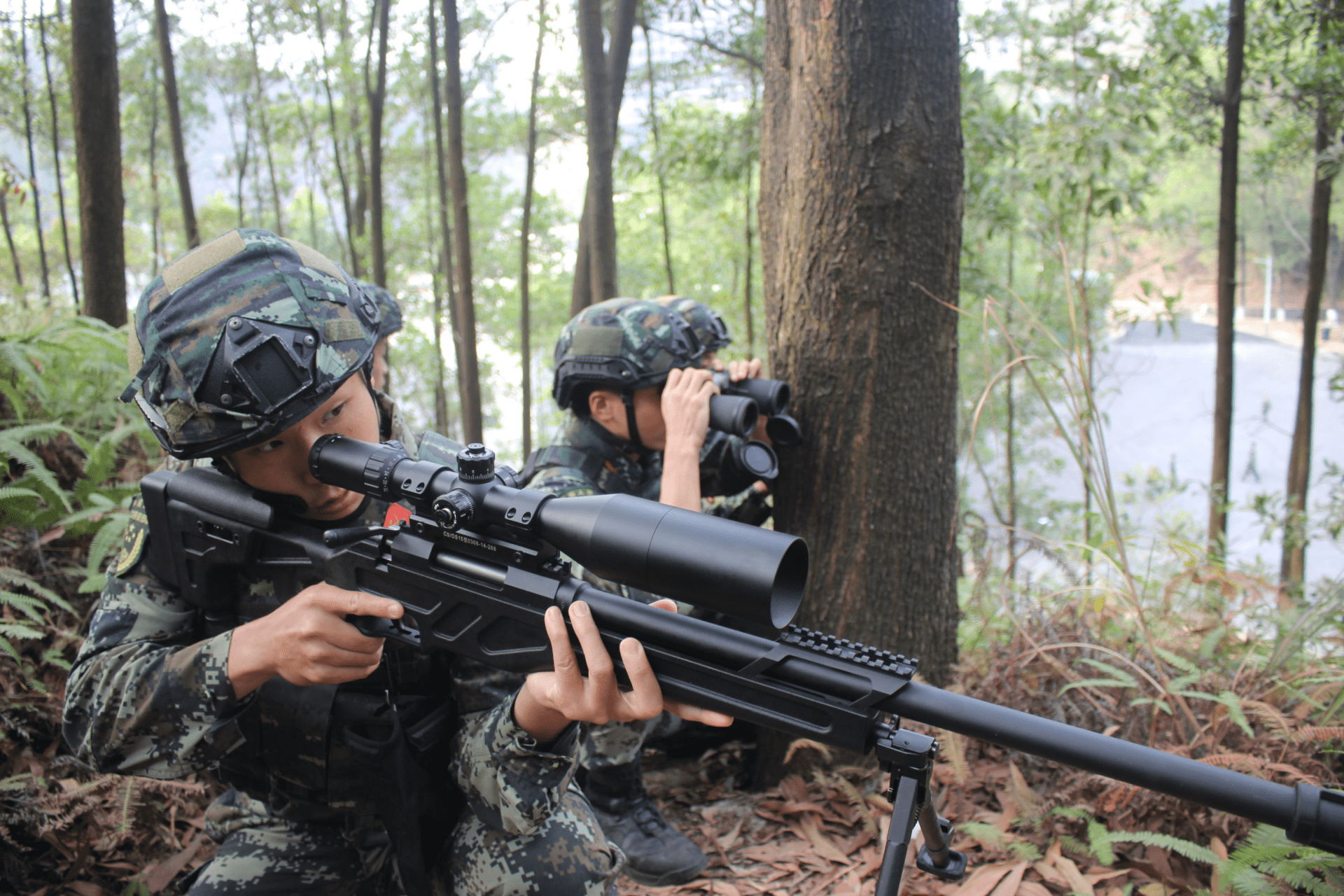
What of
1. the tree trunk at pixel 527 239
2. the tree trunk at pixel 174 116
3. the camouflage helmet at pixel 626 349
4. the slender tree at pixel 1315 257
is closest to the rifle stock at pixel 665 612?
the camouflage helmet at pixel 626 349

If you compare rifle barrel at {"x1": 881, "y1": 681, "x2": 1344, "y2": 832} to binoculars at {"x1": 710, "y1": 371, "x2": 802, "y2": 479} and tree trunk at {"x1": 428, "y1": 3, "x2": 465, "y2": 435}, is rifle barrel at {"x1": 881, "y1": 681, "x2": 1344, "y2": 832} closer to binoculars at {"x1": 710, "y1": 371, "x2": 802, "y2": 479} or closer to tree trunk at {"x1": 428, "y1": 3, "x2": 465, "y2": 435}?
binoculars at {"x1": 710, "y1": 371, "x2": 802, "y2": 479}

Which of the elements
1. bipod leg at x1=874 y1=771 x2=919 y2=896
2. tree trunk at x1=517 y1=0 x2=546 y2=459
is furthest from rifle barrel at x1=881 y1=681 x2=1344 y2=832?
Answer: tree trunk at x1=517 y1=0 x2=546 y2=459

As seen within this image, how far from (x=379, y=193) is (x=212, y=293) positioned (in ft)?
34.1

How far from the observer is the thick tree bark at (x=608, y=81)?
6438mm

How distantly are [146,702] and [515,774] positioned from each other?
2.99 ft

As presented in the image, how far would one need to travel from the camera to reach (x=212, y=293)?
1.83m

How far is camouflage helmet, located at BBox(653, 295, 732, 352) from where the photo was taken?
393 centimetres

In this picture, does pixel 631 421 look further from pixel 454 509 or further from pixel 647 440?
pixel 454 509

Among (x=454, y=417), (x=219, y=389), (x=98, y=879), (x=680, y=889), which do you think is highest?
(x=219, y=389)

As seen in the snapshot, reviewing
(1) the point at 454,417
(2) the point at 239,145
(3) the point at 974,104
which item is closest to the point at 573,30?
(3) the point at 974,104

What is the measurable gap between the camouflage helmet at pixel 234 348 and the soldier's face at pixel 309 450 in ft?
0.20

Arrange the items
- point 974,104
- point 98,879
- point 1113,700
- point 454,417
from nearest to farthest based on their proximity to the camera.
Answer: point 98,879 → point 1113,700 → point 974,104 → point 454,417

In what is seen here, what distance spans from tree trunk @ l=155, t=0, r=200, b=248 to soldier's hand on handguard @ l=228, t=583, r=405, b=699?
10.3 meters

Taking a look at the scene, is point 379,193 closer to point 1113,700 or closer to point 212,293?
point 212,293
